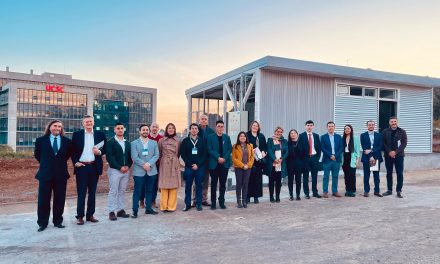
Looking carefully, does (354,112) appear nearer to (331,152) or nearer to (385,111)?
(385,111)

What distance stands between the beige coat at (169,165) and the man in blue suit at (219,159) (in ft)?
2.28

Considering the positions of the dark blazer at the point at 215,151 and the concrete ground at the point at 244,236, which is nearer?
the concrete ground at the point at 244,236

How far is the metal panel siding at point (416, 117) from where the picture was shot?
14.1 m

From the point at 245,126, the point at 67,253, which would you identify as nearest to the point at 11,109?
the point at 245,126

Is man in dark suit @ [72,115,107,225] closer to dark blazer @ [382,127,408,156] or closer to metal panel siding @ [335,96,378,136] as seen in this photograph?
dark blazer @ [382,127,408,156]

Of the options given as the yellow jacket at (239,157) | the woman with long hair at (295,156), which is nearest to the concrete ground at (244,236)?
the woman with long hair at (295,156)

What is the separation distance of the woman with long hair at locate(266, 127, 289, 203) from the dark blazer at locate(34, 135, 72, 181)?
4161 mm

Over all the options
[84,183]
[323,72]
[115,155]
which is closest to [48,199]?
[84,183]

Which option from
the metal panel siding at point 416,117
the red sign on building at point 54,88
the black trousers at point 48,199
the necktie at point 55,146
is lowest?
the black trousers at point 48,199

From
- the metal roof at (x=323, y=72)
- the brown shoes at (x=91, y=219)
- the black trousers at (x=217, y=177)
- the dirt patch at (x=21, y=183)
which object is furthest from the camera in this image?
the metal roof at (x=323, y=72)

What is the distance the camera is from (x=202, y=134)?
714 centimetres

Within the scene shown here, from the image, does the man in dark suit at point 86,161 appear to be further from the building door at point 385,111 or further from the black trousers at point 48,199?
the building door at point 385,111

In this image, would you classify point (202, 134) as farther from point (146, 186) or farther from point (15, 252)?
point (15, 252)

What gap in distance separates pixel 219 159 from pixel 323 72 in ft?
20.9
